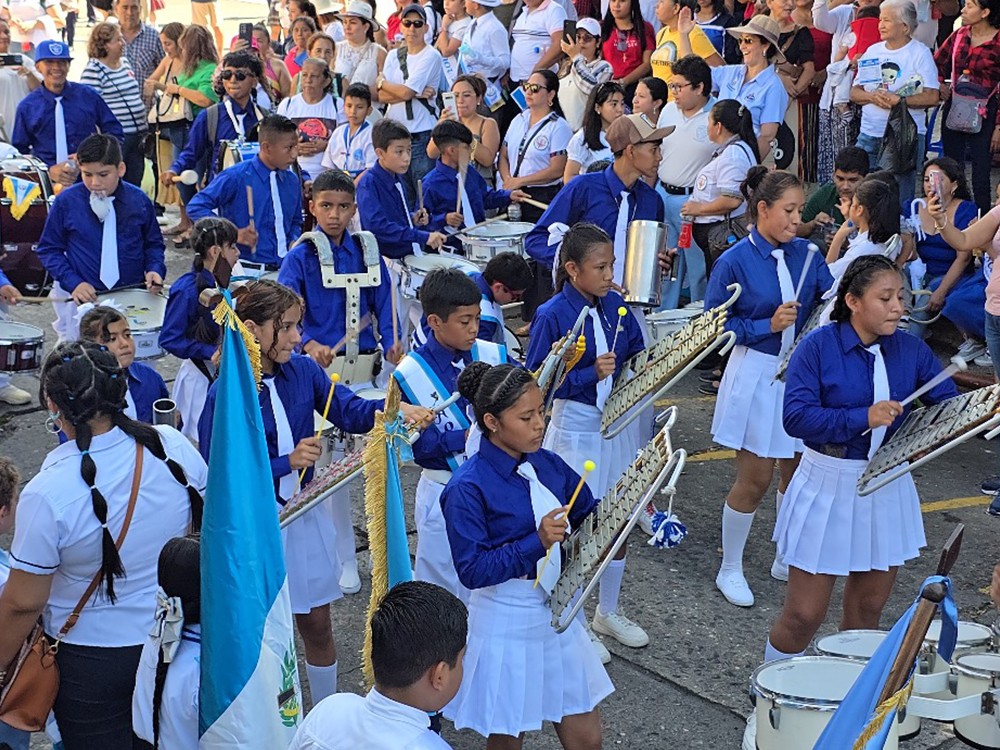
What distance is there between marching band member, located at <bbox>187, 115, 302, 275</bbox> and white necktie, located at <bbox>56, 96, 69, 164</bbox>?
2.83m

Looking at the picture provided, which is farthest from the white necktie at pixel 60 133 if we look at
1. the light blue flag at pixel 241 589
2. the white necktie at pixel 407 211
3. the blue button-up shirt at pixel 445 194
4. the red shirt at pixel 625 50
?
the light blue flag at pixel 241 589

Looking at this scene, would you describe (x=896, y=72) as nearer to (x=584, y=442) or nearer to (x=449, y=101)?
(x=449, y=101)

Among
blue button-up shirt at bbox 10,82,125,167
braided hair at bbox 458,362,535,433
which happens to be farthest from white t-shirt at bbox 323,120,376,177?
braided hair at bbox 458,362,535,433

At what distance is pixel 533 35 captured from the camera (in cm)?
1265

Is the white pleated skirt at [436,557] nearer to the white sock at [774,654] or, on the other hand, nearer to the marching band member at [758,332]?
the white sock at [774,654]

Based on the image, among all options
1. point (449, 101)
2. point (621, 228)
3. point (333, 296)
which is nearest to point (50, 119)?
point (449, 101)

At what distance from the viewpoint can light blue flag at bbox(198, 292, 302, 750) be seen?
3875 millimetres

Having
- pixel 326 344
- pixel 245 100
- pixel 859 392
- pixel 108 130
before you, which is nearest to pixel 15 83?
pixel 108 130

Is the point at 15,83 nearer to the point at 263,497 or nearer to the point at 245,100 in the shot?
the point at 245,100

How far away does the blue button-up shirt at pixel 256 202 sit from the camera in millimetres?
8781

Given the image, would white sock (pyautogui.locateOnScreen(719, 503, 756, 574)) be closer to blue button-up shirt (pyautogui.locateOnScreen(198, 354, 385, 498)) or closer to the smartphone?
blue button-up shirt (pyautogui.locateOnScreen(198, 354, 385, 498))

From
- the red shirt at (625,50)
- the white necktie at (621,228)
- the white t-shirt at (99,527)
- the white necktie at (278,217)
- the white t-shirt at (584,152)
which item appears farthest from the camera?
the red shirt at (625,50)

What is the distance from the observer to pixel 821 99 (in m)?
11.3

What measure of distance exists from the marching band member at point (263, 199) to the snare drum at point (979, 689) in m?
5.67
